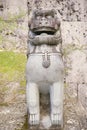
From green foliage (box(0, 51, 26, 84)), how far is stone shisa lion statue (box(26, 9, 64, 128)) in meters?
1.78

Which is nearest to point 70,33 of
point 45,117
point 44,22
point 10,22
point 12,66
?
point 10,22

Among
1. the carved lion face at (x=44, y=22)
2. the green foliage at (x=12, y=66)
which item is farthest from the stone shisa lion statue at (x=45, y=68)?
the green foliage at (x=12, y=66)

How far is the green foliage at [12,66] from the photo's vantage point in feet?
16.1

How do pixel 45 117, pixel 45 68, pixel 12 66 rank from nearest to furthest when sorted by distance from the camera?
pixel 45 68
pixel 45 117
pixel 12 66

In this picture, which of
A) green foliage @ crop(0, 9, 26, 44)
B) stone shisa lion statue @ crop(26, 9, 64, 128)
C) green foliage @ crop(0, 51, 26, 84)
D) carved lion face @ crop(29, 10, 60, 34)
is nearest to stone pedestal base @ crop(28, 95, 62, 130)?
stone shisa lion statue @ crop(26, 9, 64, 128)

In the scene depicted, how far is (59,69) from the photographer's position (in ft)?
9.96

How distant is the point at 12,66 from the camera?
Answer: 5168 millimetres

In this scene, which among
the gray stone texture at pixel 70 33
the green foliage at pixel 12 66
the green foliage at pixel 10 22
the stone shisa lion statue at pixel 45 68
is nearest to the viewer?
the stone shisa lion statue at pixel 45 68

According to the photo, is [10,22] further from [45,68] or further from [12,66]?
[45,68]

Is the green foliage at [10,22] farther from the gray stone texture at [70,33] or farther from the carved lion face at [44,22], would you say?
the carved lion face at [44,22]

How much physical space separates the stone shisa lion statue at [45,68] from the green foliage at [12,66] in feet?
5.85

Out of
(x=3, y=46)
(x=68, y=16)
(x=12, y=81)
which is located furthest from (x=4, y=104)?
(x=68, y=16)

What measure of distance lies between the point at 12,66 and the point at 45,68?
7.25 ft

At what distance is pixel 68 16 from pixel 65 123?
278cm
